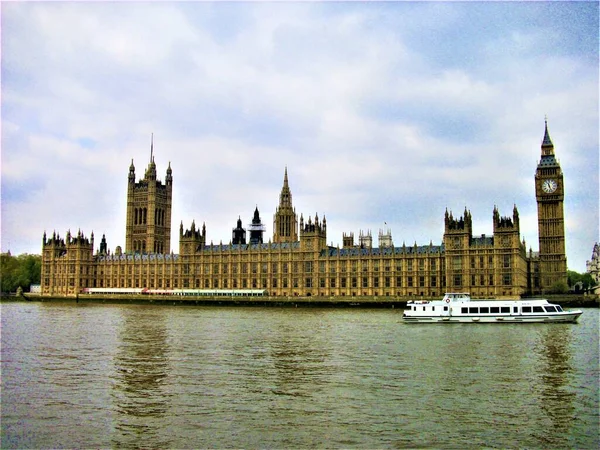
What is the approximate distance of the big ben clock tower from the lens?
13550 cm

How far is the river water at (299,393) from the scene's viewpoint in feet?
75.5

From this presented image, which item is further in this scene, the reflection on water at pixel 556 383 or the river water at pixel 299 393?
the reflection on water at pixel 556 383

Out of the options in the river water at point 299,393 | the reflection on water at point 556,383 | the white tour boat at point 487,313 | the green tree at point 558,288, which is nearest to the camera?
the river water at point 299,393

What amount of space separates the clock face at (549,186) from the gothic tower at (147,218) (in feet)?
346

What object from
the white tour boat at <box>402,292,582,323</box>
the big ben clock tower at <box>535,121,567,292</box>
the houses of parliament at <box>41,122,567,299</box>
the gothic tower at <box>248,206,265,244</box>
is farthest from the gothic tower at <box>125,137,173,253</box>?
the white tour boat at <box>402,292,582,323</box>

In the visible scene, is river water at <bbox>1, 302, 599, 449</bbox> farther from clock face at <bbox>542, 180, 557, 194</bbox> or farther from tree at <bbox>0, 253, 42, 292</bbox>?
tree at <bbox>0, 253, 42, 292</bbox>

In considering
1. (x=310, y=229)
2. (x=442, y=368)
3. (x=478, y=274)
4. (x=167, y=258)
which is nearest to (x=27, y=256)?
(x=167, y=258)

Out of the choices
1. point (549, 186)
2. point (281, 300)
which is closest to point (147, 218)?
point (281, 300)

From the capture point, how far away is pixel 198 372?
1375 inches

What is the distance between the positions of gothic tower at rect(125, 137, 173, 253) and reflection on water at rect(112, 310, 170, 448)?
143m

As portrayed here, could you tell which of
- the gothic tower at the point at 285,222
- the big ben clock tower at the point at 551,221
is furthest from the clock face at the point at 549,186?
the gothic tower at the point at 285,222

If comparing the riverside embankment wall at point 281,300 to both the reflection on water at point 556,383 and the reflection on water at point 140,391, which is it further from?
the reflection on water at point 140,391

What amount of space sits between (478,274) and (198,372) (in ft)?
286

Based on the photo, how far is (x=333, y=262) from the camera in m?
130
